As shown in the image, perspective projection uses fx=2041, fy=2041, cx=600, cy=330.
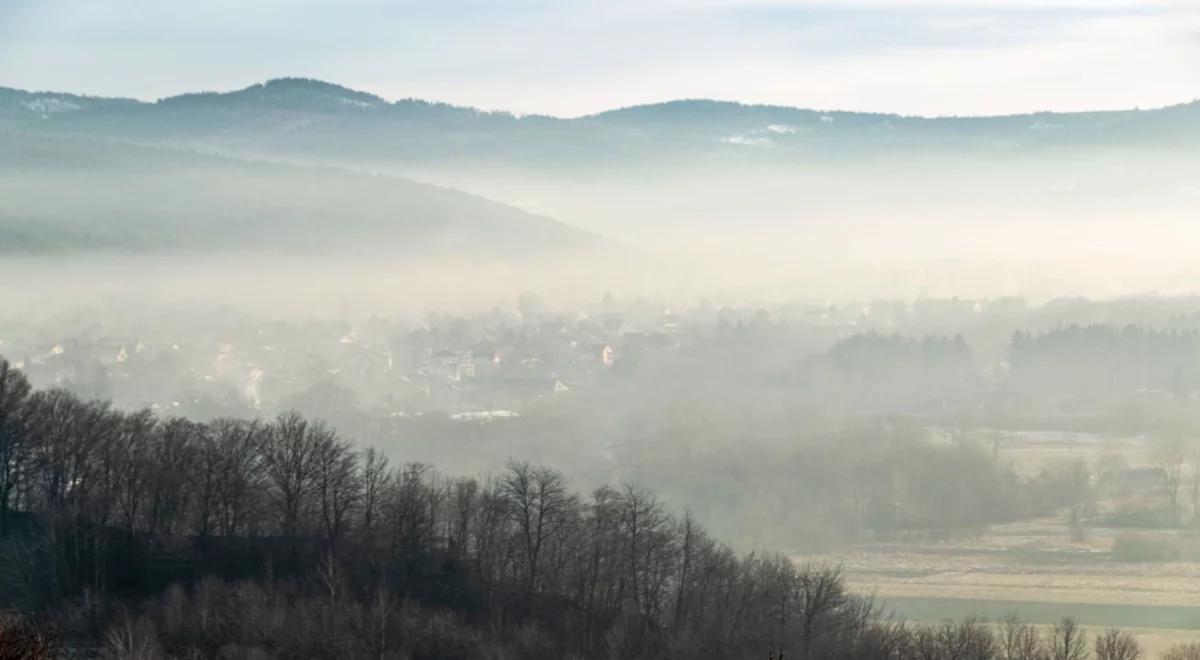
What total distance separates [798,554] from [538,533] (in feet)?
72.4

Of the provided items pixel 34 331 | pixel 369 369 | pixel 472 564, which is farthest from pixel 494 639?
pixel 34 331

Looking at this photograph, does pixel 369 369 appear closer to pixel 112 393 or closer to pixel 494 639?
pixel 112 393

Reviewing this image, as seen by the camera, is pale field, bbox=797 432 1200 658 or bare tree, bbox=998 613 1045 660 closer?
bare tree, bbox=998 613 1045 660

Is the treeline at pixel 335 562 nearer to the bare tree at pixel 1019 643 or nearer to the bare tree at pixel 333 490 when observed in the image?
the bare tree at pixel 333 490

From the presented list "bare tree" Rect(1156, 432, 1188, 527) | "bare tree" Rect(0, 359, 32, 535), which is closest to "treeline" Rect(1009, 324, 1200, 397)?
"bare tree" Rect(1156, 432, 1188, 527)

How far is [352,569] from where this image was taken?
58.9 m

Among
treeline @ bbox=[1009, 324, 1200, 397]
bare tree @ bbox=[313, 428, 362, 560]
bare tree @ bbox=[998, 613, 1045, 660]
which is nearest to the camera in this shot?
bare tree @ bbox=[998, 613, 1045, 660]

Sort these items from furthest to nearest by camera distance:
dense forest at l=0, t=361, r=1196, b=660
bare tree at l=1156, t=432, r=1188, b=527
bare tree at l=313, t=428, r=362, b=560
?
bare tree at l=1156, t=432, r=1188, b=527, bare tree at l=313, t=428, r=362, b=560, dense forest at l=0, t=361, r=1196, b=660

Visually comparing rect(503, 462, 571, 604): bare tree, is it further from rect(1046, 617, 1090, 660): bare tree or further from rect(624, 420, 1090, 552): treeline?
rect(624, 420, 1090, 552): treeline

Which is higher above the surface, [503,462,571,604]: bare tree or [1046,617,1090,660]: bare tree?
[503,462,571,604]: bare tree

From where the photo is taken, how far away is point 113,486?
199ft

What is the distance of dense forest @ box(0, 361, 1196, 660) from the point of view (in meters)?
54.6

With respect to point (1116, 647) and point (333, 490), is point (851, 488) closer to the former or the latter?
point (1116, 647)

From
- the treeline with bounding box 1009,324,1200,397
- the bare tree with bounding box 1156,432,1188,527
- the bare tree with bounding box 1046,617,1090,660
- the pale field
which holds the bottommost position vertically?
the pale field
